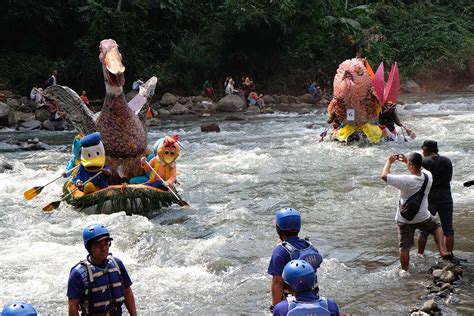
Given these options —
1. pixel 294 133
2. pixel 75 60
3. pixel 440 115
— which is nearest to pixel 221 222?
pixel 294 133

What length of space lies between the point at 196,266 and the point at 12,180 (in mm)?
6364

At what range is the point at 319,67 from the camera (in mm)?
29453

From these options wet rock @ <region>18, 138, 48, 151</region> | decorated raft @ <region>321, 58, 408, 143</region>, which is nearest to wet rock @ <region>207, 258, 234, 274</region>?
decorated raft @ <region>321, 58, 408, 143</region>

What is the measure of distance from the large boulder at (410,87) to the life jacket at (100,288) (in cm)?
2693

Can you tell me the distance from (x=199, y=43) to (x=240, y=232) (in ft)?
69.4

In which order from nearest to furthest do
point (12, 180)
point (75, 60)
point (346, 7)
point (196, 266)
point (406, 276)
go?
point (406, 276), point (196, 266), point (12, 180), point (75, 60), point (346, 7)

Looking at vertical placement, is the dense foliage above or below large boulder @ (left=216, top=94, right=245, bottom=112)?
above

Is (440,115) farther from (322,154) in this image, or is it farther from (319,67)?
(319,67)

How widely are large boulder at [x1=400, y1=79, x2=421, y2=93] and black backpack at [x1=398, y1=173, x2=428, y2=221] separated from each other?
79.6ft

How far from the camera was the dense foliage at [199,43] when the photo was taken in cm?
2661

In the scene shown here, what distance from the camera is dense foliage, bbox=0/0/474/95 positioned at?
26609 millimetres

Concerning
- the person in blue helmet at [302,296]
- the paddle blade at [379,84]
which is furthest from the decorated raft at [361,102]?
the person in blue helmet at [302,296]

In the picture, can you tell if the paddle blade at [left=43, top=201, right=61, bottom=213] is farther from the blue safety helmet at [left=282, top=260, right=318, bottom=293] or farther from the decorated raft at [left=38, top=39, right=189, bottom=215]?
the blue safety helmet at [left=282, top=260, right=318, bottom=293]

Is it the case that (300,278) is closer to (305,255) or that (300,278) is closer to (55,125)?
(305,255)
